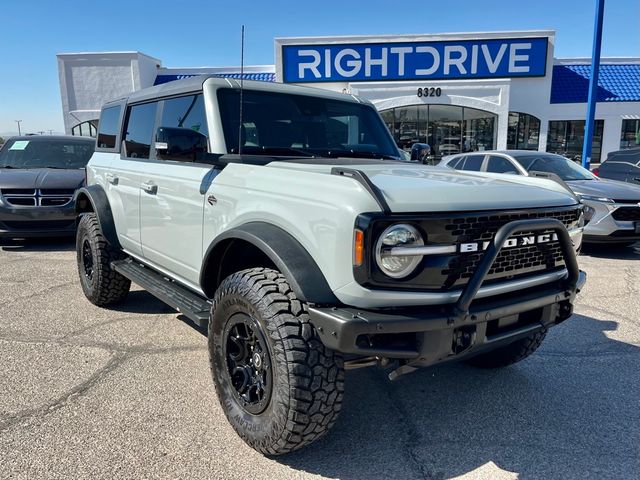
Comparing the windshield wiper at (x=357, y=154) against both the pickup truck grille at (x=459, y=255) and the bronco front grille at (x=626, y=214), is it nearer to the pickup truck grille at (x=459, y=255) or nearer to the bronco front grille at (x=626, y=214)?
the pickup truck grille at (x=459, y=255)

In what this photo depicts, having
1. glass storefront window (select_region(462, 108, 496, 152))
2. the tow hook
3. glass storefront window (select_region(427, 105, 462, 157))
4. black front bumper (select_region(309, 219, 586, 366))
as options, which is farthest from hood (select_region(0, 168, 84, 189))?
glass storefront window (select_region(462, 108, 496, 152))

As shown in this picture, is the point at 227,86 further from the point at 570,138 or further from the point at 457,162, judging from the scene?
the point at 570,138

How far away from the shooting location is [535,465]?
8.39ft

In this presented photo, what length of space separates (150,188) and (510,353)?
2.97 metres

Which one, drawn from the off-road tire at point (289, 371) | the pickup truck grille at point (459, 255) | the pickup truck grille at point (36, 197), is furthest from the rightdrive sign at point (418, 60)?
the off-road tire at point (289, 371)

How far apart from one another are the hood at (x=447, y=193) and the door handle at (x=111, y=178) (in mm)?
2259

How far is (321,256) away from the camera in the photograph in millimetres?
2275

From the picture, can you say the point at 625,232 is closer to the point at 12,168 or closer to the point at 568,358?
the point at 568,358

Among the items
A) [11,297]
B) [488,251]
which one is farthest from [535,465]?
[11,297]

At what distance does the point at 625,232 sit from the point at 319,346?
270 inches

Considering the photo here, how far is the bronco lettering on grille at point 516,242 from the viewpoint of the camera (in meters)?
2.28

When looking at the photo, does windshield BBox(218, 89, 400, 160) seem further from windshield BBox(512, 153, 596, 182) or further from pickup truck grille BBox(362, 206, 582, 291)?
windshield BBox(512, 153, 596, 182)

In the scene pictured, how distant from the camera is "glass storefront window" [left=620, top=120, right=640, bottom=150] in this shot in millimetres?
20828

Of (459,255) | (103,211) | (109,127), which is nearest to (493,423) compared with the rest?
(459,255)
